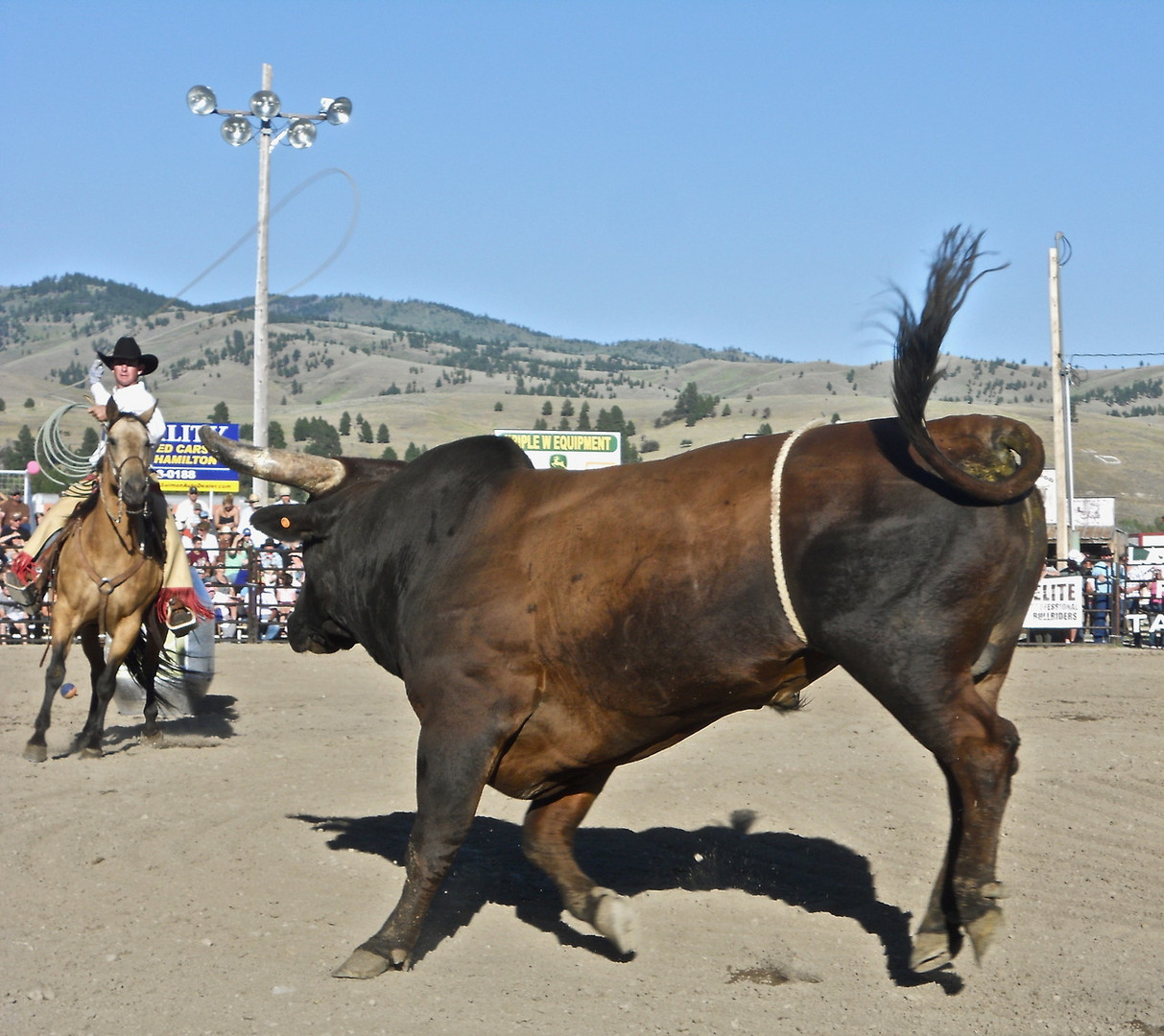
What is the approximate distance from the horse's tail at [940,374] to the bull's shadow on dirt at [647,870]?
195 centimetres

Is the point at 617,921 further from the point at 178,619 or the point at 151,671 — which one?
the point at 151,671

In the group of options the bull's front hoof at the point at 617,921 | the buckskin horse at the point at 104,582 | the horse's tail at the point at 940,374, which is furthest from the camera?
the buckskin horse at the point at 104,582

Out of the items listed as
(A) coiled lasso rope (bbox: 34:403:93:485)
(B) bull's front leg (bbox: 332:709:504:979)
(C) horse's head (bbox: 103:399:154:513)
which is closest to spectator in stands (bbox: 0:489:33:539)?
(A) coiled lasso rope (bbox: 34:403:93:485)

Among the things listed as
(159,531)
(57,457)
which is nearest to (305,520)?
(159,531)

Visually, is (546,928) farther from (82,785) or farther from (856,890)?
(82,785)

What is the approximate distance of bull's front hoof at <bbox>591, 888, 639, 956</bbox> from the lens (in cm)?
452

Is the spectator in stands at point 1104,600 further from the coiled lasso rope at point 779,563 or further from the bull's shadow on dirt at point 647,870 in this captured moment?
the coiled lasso rope at point 779,563

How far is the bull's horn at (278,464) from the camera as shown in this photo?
16.7ft

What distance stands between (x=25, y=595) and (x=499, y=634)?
20.9 ft

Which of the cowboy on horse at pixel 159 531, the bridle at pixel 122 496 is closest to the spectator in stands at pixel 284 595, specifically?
the cowboy on horse at pixel 159 531

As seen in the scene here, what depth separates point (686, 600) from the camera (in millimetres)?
4098

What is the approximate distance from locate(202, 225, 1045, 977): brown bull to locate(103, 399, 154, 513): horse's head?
11.0 ft

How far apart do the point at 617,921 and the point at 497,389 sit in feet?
444

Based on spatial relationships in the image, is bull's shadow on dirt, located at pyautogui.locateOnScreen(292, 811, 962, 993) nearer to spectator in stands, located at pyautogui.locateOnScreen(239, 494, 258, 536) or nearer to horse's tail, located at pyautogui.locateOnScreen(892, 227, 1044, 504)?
horse's tail, located at pyautogui.locateOnScreen(892, 227, 1044, 504)
